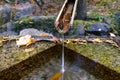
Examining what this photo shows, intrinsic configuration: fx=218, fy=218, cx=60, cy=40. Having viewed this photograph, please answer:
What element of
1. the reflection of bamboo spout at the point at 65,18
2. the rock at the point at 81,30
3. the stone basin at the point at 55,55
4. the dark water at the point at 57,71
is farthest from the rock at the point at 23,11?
the dark water at the point at 57,71

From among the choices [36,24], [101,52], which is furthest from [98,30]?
[101,52]

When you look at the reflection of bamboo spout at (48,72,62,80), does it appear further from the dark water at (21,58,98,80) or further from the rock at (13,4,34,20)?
the rock at (13,4,34,20)

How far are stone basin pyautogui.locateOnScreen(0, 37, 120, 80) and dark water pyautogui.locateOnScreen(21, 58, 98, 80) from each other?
0.14ft

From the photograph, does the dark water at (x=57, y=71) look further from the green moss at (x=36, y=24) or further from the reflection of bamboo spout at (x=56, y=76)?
the green moss at (x=36, y=24)

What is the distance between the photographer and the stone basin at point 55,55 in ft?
7.51

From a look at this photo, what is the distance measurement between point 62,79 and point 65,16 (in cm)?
89

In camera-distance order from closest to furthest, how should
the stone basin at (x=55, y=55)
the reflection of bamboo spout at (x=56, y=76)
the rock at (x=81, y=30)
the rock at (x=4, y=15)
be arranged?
the stone basin at (x=55, y=55)
the reflection of bamboo spout at (x=56, y=76)
the rock at (x=81, y=30)
the rock at (x=4, y=15)

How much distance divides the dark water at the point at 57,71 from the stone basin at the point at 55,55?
4 cm

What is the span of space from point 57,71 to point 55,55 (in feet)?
0.65

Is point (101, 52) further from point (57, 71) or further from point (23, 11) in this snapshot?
point (23, 11)

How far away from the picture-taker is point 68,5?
3316mm

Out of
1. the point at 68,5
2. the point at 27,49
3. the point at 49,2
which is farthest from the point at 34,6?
the point at 27,49

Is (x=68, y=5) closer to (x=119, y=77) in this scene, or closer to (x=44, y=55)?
(x=44, y=55)

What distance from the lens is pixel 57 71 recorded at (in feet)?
8.77
